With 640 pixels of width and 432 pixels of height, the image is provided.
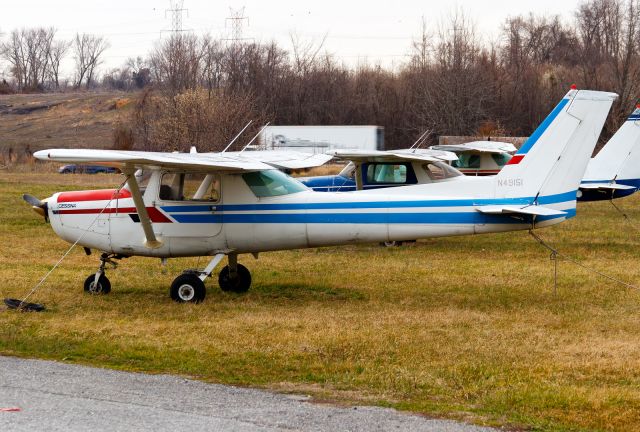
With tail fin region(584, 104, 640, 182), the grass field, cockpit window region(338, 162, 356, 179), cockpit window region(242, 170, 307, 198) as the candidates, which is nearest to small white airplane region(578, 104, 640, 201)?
tail fin region(584, 104, 640, 182)

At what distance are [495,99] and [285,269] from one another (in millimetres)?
46344

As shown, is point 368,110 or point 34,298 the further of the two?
point 368,110

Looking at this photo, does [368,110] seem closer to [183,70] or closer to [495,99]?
[495,99]

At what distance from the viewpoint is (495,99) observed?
197 ft

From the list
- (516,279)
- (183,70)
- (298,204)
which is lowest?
(516,279)

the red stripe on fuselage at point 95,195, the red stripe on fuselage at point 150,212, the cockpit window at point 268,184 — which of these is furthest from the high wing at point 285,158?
the red stripe on fuselage at point 95,195

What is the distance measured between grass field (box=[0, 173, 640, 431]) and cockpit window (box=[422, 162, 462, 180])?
162 centimetres

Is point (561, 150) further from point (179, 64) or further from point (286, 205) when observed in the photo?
point (179, 64)

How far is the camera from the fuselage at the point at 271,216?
12047 mm

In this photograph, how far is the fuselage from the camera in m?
12.0

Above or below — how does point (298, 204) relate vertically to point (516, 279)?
above

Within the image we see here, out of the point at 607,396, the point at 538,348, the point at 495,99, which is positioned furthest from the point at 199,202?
the point at 495,99

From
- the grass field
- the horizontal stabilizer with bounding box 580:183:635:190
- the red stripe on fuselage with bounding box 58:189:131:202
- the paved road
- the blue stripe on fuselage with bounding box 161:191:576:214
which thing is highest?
the red stripe on fuselage with bounding box 58:189:131:202

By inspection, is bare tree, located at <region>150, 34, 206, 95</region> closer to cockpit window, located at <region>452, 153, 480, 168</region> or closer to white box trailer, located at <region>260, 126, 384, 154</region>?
white box trailer, located at <region>260, 126, 384, 154</region>
